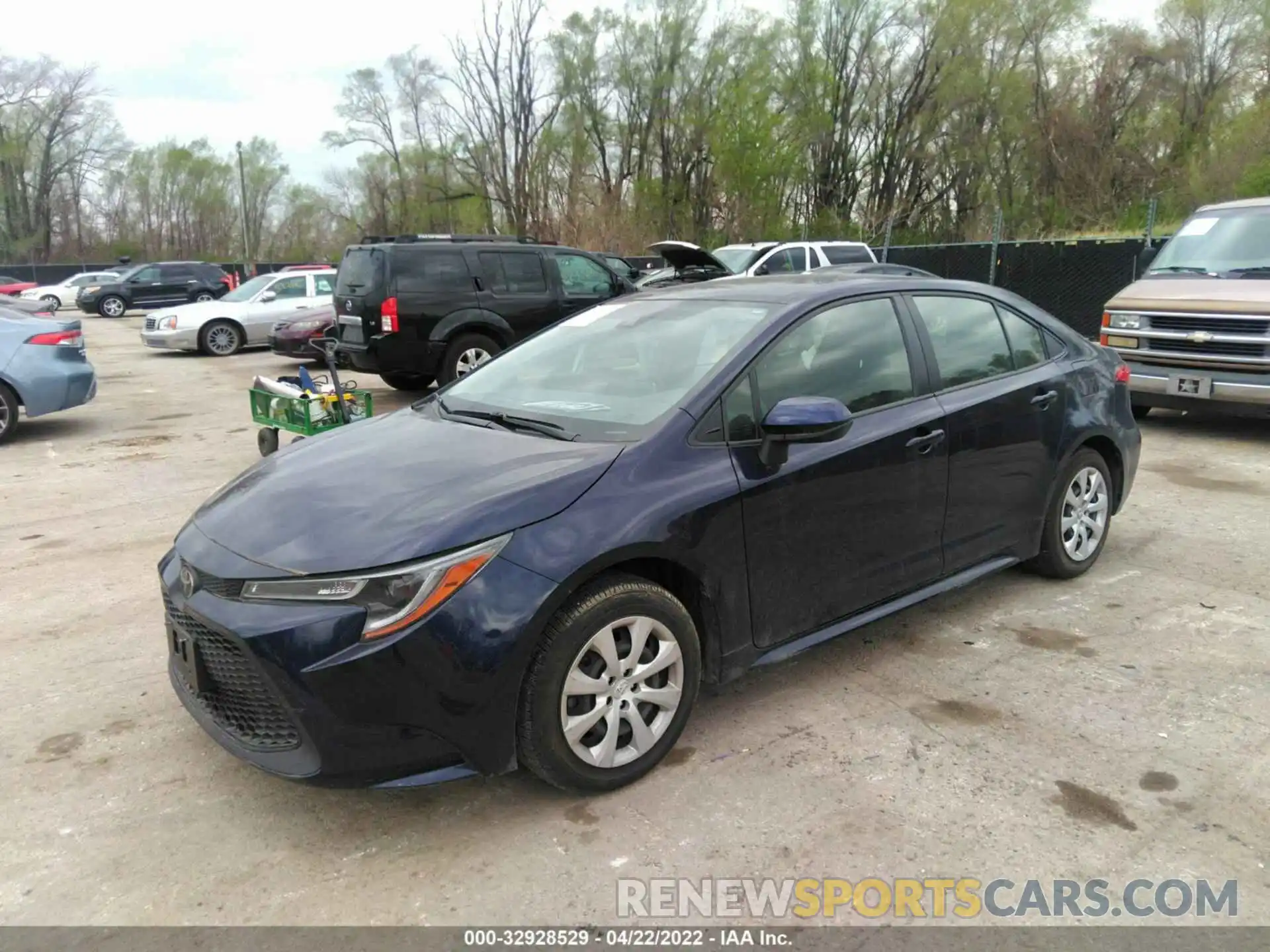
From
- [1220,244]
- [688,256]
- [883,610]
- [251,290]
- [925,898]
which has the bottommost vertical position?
[925,898]

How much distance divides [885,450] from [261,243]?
7594cm

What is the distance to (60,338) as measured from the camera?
938 centimetres

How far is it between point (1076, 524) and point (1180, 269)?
5.63 metres

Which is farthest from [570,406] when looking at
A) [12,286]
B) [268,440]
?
[12,286]

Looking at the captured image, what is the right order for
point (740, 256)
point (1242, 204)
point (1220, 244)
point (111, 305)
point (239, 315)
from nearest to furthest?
point (1220, 244) < point (1242, 204) < point (239, 315) < point (740, 256) < point (111, 305)

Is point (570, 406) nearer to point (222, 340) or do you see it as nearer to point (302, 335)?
point (302, 335)

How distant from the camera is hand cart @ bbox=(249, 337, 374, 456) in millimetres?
7062

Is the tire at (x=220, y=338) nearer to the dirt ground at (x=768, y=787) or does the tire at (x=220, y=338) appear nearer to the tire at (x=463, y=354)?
the tire at (x=463, y=354)

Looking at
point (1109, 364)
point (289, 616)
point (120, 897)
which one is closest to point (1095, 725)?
point (1109, 364)

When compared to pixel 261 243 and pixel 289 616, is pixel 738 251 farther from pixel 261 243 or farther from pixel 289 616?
pixel 261 243

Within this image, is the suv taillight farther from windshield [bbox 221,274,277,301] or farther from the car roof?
windshield [bbox 221,274,277,301]

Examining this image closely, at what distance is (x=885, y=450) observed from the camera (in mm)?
3744

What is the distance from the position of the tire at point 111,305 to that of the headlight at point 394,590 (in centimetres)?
3496

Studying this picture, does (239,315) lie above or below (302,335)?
above
